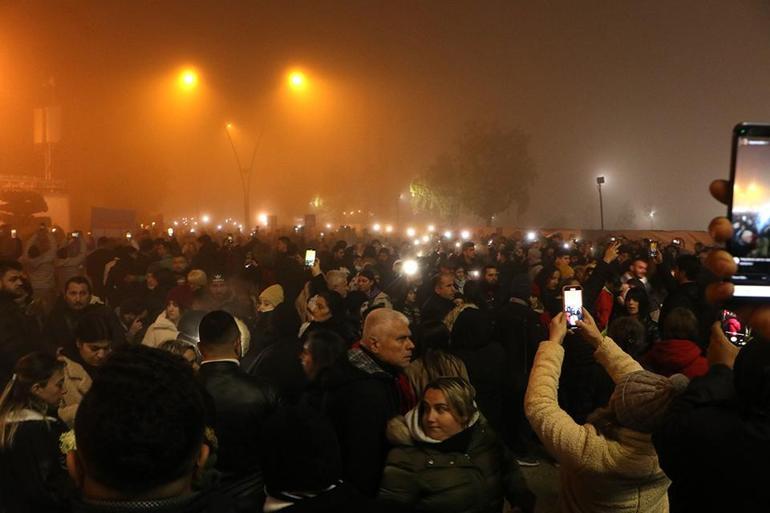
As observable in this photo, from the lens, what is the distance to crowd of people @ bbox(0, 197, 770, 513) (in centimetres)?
183

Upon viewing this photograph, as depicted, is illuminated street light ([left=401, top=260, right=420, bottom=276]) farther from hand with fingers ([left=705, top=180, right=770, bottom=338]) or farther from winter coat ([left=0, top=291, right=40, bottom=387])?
hand with fingers ([left=705, top=180, right=770, bottom=338])

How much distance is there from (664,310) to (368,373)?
414 centimetres

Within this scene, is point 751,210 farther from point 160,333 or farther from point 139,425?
point 160,333

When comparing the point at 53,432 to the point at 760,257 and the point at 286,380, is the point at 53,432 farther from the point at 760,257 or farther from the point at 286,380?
the point at 760,257

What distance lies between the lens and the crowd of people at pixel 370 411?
6.01 feet

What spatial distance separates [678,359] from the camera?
4645 millimetres

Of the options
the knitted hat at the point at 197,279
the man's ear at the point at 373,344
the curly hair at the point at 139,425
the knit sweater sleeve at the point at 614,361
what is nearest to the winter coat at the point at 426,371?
the man's ear at the point at 373,344

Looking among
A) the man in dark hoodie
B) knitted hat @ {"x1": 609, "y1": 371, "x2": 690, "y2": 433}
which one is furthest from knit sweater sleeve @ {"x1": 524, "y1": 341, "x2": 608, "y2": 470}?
the man in dark hoodie

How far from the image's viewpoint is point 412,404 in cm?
421

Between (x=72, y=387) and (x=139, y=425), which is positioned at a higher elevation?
(x=139, y=425)

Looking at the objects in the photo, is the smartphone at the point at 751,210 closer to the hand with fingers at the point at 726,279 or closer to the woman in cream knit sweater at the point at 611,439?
the hand with fingers at the point at 726,279

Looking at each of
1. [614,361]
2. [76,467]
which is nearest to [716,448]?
[614,361]

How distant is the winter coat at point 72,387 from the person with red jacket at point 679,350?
4.08m

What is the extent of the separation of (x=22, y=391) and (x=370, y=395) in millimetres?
1975
